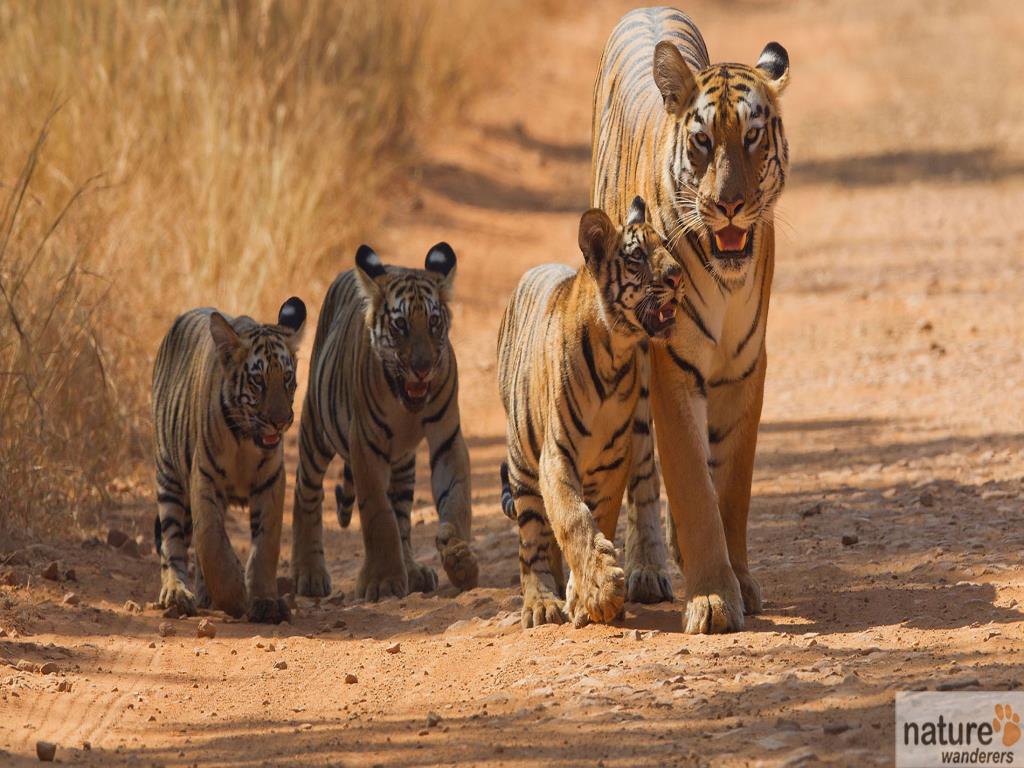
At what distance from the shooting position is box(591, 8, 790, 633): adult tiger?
5.64 metres

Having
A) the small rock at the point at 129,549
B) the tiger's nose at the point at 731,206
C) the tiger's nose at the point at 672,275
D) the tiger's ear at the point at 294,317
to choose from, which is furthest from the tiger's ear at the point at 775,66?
the small rock at the point at 129,549

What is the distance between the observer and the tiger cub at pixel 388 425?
272 inches

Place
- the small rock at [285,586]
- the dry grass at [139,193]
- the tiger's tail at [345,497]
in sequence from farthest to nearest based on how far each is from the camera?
the dry grass at [139,193]
the tiger's tail at [345,497]
the small rock at [285,586]

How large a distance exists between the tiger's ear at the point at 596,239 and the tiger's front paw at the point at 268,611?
6.45 feet

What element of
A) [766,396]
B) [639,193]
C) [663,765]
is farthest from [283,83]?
[663,765]

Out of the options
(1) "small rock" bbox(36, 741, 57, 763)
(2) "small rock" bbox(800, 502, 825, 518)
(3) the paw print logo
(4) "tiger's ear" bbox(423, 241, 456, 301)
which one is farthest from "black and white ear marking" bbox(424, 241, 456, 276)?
(3) the paw print logo

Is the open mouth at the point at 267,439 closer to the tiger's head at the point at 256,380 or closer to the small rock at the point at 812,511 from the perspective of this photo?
the tiger's head at the point at 256,380

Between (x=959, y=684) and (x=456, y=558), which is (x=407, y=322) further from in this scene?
(x=959, y=684)

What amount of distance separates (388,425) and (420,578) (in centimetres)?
66

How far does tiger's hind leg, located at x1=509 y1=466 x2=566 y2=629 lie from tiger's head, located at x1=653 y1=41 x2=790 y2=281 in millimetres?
1082

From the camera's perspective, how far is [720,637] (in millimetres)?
5703

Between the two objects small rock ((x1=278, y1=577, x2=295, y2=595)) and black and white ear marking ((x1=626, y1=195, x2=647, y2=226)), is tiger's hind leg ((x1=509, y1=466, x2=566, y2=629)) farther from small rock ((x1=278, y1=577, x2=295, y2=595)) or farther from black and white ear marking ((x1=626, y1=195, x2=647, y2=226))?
small rock ((x1=278, y1=577, x2=295, y2=595))

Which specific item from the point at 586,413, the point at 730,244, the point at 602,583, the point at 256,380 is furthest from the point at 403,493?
the point at 730,244

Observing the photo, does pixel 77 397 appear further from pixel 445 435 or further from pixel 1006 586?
pixel 1006 586
